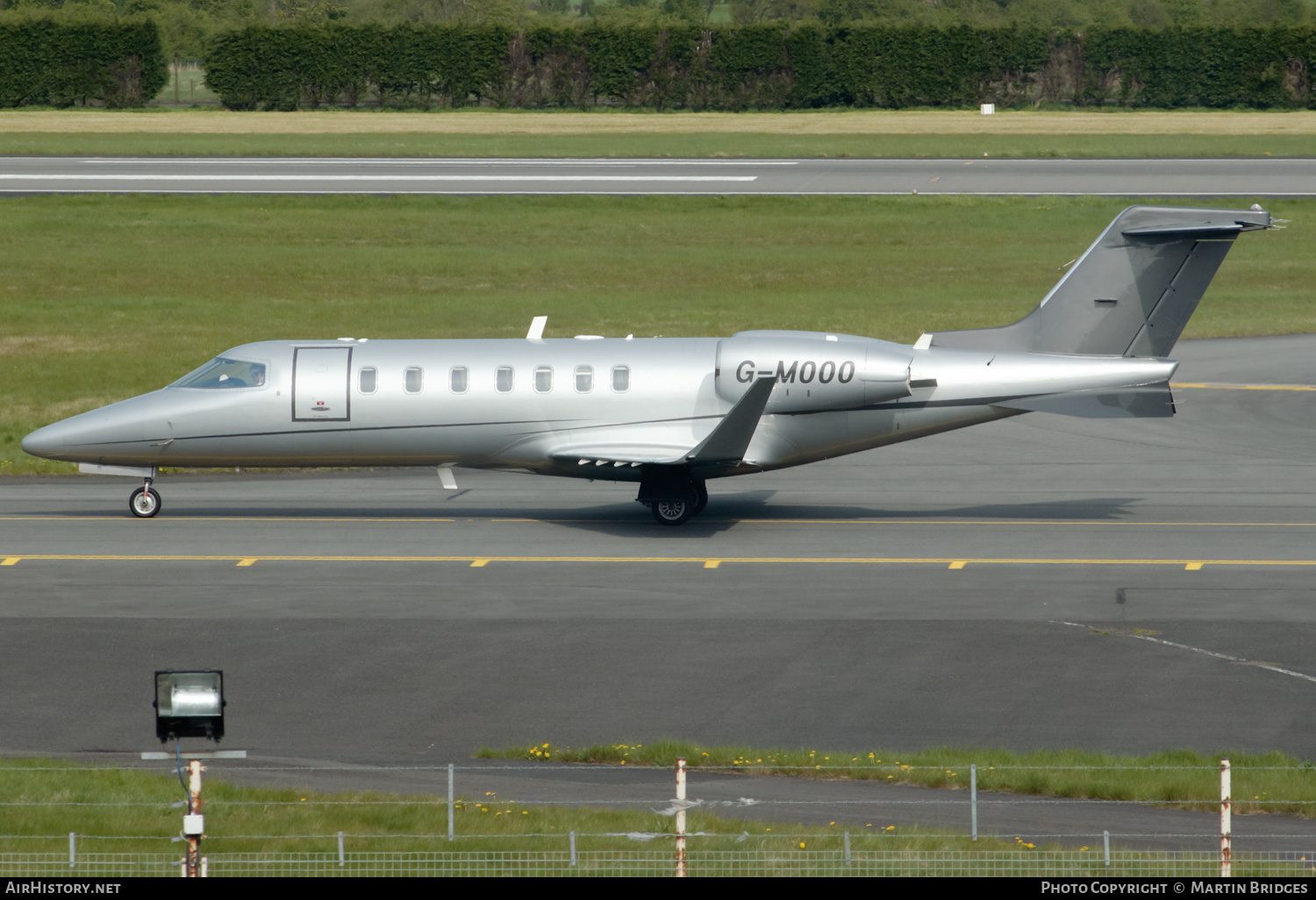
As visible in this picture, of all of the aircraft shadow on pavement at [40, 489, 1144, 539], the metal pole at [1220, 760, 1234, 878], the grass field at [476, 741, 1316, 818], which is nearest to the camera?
the metal pole at [1220, 760, 1234, 878]

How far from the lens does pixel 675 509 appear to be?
87.6 feet

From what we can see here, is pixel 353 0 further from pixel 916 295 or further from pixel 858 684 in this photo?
pixel 858 684

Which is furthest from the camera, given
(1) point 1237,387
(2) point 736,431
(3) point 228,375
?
(1) point 1237,387

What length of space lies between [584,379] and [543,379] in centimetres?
72

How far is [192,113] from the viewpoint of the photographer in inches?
3760

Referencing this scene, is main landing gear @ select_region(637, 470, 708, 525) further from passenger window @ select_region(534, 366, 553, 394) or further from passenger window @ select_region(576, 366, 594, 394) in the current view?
passenger window @ select_region(534, 366, 553, 394)

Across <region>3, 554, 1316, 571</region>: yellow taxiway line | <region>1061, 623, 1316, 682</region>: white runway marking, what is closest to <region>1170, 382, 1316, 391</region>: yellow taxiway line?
<region>3, 554, 1316, 571</region>: yellow taxiway line

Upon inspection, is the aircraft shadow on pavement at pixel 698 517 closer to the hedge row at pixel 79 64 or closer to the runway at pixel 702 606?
the runway at pixel 702 606

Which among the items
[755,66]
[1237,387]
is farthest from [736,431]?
[755,66]

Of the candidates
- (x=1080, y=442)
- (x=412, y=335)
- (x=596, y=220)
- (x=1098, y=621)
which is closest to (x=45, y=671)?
(x=1098, y=621)

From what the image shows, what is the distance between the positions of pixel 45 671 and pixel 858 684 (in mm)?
10006

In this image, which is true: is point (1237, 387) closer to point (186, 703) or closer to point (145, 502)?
point (145, 502)

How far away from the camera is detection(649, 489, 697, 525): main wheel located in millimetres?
26656

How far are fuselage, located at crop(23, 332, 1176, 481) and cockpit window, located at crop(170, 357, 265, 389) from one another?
0.03 metres
